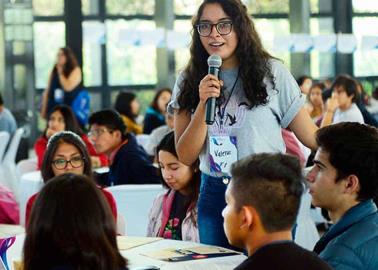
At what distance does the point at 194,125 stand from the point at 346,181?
0.70 meters

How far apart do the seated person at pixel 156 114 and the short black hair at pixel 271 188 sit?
8.23 metres

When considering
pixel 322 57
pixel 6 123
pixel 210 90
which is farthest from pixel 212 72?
pixel 322 57

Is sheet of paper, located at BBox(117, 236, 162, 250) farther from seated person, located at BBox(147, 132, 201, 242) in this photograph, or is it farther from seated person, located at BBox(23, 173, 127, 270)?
seated person, located at BBox(23, 173, 127, 270)

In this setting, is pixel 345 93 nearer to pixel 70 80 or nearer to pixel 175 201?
pixel 70 80

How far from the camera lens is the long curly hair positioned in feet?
11.6

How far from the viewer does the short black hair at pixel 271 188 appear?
2.40 metres

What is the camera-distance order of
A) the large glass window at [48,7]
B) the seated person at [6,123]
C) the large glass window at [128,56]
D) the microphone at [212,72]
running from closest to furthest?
the microphone at [212,72] → the seated person at [6,123] → the large glass window at [48,7] → the large glass window at [128,56]

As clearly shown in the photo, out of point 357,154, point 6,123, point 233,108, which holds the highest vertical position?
point 233,108

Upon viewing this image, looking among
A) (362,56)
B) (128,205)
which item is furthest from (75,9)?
(128,205)

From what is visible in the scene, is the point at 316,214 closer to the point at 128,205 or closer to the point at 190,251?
the point at 128,205

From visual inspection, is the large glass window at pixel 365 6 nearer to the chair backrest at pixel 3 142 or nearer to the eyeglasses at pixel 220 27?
the chair backrest at pixel 3 142

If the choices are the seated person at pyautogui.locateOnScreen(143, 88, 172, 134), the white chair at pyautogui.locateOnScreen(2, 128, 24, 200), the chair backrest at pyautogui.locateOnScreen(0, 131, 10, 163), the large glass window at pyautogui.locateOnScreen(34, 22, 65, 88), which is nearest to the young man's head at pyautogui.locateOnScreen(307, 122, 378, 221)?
the white chair at pyautogui.locateOnScreen(2, 128, 24, 200)

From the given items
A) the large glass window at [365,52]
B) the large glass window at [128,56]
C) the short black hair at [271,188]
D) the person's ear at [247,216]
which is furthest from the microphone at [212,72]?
the large glass window at [365,52]

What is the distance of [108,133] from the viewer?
249 inches
